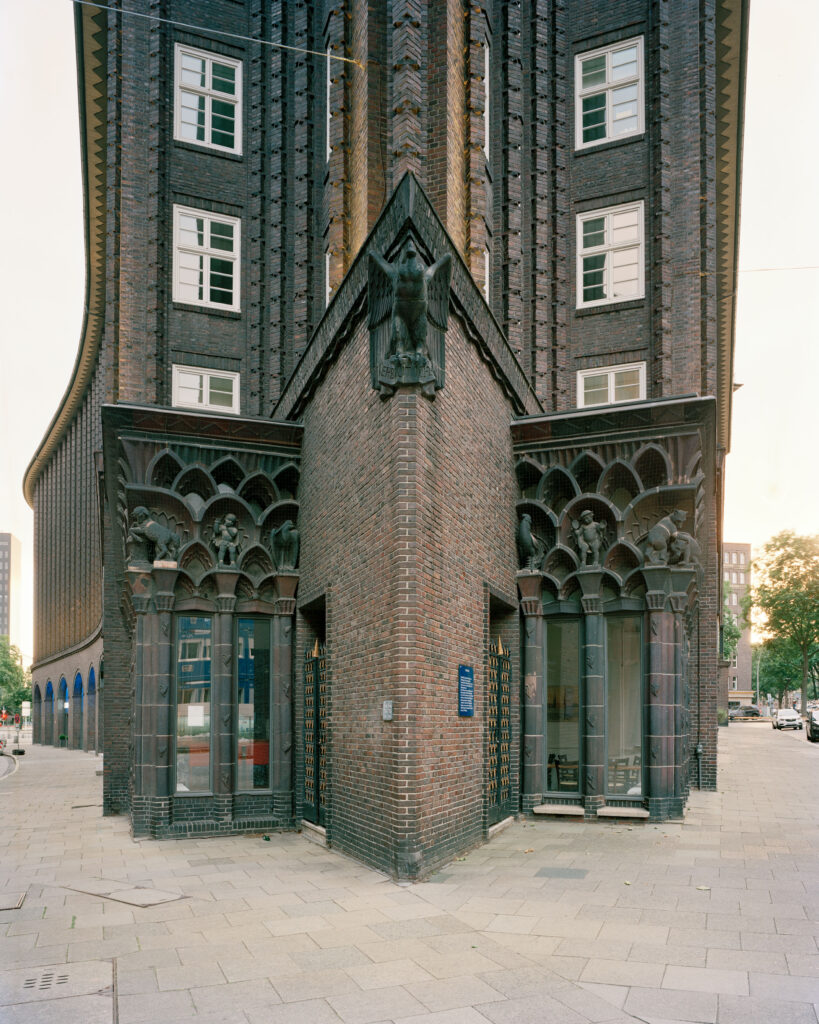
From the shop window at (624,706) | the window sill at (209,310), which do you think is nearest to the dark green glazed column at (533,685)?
the shop window at (624,706)

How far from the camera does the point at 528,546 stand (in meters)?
17.1

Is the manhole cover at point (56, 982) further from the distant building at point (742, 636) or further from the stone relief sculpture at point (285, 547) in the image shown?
the distant building at point (742, 636)

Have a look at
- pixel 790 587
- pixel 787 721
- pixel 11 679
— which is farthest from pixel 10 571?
pixel 11 679

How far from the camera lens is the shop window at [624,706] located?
1631 centimetres

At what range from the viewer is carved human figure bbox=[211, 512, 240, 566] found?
53.4 ft

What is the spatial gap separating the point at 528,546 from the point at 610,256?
29.5 ft

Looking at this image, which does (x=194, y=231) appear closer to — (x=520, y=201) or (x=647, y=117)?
(x=520, y=201)

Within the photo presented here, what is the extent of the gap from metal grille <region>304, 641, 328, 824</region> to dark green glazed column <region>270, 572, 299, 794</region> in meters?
0.31

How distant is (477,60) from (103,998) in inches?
616

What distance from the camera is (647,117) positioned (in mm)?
22500

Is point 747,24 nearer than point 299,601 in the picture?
No

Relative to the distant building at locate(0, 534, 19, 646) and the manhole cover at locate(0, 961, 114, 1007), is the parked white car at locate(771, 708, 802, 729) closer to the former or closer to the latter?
the distant building at locate(0, 534, 19, 646)

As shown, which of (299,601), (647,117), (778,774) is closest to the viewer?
(299,601)

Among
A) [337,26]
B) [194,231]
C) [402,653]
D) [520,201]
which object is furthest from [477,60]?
[402,653]
